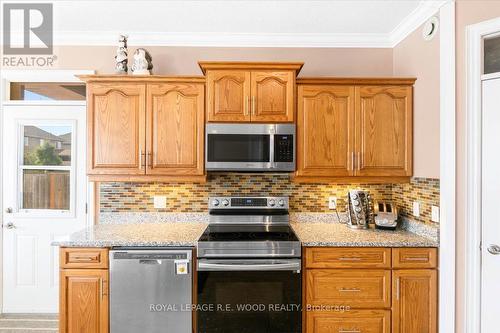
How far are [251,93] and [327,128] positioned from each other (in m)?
0.67

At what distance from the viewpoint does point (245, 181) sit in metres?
2.63

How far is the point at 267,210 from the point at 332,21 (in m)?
1.69

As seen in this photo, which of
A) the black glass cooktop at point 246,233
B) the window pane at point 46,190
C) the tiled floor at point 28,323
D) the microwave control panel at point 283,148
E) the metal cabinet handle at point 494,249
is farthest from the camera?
the window pane at point 46,190

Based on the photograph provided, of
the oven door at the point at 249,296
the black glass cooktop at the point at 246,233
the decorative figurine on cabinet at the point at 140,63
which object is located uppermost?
the decorative figurine on cabinet at the point at 140,63

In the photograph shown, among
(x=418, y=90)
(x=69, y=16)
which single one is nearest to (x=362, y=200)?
(x=418, y=90)

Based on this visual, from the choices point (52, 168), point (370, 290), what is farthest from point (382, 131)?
point (52, 168)

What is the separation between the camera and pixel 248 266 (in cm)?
198

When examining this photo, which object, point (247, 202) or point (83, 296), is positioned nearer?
point (83, 296)

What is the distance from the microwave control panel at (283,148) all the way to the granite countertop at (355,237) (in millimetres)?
598

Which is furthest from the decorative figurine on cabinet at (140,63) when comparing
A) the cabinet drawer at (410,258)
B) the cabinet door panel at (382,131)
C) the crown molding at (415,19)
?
the cabinet drawer at (410,258)

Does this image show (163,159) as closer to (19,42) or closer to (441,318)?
(19,42)

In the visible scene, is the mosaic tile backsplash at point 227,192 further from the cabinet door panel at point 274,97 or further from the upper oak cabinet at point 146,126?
the cabinet door panel at point 274,97

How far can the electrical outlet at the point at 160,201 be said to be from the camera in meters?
2.60

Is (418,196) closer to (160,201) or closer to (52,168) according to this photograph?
(160,201)
